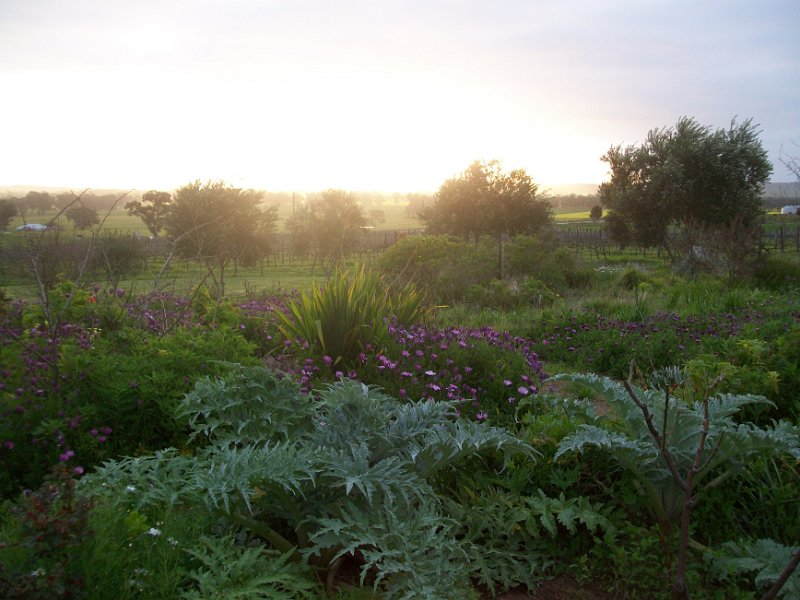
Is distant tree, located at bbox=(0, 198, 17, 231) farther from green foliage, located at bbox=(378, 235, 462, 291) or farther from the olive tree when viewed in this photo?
the olive tree

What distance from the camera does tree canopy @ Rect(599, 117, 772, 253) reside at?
71.5 ft

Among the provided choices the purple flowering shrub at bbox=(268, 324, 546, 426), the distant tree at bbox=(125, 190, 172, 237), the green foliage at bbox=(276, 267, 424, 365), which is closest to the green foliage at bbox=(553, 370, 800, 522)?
the purple flowering shrub at bbox=(268, 324, 546, 426)

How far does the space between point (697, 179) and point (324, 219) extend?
57.3 feet

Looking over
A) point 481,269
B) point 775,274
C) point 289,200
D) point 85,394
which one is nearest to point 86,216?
point 85,394

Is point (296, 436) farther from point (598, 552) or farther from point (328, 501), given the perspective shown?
point (598, 552)

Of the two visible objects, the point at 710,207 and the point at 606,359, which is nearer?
the point at 606,359

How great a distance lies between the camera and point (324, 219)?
31469mm

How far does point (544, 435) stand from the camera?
330 centimetres

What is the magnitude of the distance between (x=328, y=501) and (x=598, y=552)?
1217mm

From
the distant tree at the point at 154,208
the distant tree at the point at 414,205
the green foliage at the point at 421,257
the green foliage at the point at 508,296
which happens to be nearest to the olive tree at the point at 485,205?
the distant tree at the point at 414,205

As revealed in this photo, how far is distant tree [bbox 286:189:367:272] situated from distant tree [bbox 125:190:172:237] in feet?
21.1

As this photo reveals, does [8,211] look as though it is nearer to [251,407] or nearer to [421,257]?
[421,257]

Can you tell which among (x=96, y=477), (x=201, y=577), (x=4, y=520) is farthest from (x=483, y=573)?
(x=4, y=520)

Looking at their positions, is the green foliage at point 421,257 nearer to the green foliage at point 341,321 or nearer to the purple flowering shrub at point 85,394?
the green foliage at point 341,321
